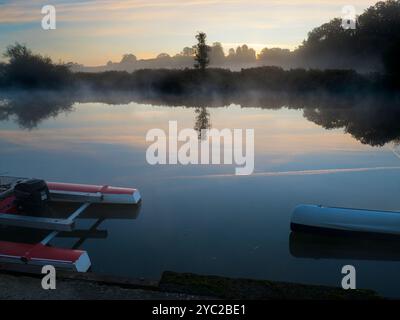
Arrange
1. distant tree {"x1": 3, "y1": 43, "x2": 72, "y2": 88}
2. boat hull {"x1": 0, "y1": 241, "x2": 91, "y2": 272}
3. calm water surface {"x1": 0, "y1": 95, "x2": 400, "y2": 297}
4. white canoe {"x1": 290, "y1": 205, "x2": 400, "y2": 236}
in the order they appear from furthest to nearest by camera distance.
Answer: distant tree {"x1": 3, "y1": 43, "x2": 72, "y2": 88} < white canoe {"x1": 290, "y1": 205, "x2": 400, "y2": 236} < calm water surface {"x1": 0, "y1": 95, "x2": 400, "y2": 297} < boat hull {"x1": 0, "y1": 241, "x2": 91, "y2": 272}

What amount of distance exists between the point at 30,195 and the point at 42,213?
475 millimetres

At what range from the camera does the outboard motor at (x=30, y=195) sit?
8539mm

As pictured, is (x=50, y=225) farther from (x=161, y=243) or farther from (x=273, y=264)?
(x=273, y=264)

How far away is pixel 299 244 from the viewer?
851 centimetres

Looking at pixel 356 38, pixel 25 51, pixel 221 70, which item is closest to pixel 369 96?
pixel 221 70

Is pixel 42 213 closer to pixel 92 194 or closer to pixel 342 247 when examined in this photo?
pixel 92 194

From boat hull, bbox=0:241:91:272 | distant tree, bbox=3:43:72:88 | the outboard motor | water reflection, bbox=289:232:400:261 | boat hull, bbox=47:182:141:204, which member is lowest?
water reflection, bbox=289:232:400:261

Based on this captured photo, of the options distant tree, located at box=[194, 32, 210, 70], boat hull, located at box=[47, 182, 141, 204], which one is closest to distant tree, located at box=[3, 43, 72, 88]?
distant tree, located at box=[194, 32, 210, 70]

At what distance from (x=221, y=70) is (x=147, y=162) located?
5269cm

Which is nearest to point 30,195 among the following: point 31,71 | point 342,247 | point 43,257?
point 43,257

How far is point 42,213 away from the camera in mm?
8719

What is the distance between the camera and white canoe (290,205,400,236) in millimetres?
8453

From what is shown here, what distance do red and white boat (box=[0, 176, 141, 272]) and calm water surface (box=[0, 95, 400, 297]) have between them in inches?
22.9

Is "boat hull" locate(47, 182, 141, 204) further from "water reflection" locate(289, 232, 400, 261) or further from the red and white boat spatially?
"water reflection" locate(289, 232, 400, 261)
